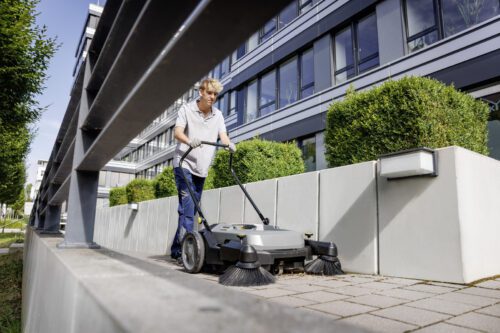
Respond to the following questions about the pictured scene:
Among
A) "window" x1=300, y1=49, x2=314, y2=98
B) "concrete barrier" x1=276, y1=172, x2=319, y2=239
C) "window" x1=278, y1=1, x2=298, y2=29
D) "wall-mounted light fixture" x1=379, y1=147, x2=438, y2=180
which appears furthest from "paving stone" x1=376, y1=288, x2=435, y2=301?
"window" x1=278, y1=1, x2=298, y2=29

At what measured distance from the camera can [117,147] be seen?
186cm

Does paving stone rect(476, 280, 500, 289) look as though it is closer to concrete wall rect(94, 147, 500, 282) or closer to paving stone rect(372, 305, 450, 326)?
concrete wall rect(94, 147, 500, 282)

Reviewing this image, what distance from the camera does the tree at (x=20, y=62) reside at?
9.74 metres

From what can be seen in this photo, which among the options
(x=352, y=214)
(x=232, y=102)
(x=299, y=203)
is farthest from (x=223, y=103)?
(x=352, y=214)

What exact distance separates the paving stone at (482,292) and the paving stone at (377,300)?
2.28ft

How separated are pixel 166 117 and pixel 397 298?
35179 millimetres

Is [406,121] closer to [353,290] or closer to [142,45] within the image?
[353,290]

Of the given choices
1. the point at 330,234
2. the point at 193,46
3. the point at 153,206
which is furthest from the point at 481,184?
the point at 153,206

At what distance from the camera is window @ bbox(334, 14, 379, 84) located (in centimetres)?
1163

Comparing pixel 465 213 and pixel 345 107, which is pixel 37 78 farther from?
pixel 465 213

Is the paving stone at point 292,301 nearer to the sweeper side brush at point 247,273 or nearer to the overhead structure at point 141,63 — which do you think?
→ the sweeper side brush at point 247,273

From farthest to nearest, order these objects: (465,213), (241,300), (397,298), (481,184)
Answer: (481,184) → (465,213) → (397,298) → (241,300)

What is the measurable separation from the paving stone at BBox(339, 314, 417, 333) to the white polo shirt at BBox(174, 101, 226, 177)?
3216mm

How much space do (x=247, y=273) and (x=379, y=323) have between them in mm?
1359
